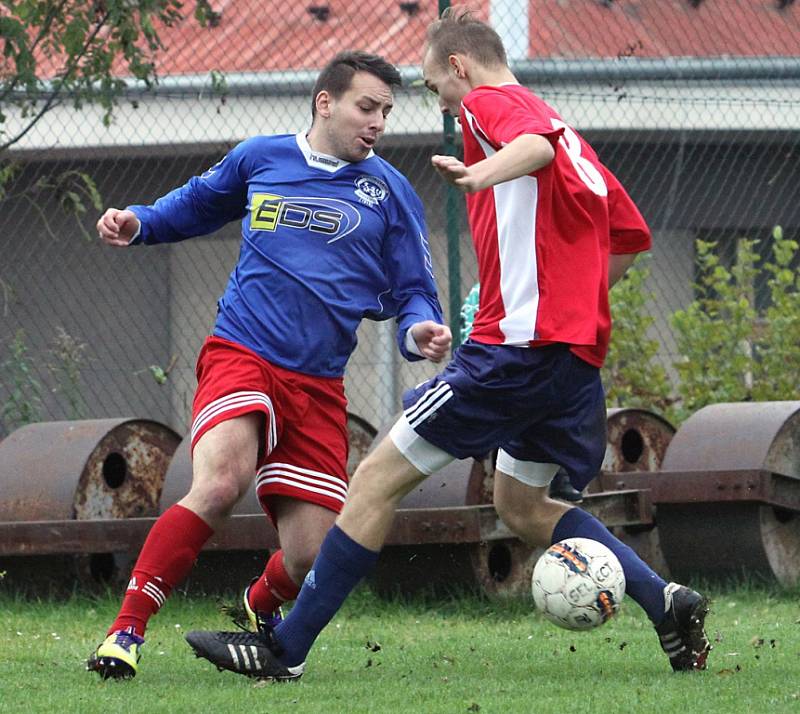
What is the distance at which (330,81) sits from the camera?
18.0ft

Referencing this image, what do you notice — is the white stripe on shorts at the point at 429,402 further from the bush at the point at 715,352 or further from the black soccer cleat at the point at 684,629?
the bush at the point at 715,352

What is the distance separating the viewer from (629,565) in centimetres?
494

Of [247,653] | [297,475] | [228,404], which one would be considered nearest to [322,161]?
[228,404]

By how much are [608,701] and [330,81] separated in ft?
7.51

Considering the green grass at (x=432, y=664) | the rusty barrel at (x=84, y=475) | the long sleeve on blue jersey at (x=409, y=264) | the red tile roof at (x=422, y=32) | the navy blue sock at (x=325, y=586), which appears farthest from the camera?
the red tile roof at (x=422, y=32)

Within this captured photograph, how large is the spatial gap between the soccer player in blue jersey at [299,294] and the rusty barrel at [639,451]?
2.32m

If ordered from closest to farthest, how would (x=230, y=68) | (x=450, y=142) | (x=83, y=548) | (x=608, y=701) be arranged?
(x=608, y=701), (x=83, y=548), (x=450, y=142), (x=230, y=68)

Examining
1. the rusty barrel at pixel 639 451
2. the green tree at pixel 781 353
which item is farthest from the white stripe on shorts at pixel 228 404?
the green tree at pixel 781 353

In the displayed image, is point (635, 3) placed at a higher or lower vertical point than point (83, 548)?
higher

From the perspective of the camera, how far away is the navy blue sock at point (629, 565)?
16.1 ft

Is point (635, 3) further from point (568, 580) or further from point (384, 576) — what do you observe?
point (568, 580)

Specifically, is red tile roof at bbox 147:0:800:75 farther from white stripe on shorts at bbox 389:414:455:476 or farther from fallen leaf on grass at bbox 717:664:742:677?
fallen leaf on grass at bbox 717:664:742:677

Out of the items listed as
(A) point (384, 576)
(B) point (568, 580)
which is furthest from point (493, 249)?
(A) point (384, 576)

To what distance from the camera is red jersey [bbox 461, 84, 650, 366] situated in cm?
465
